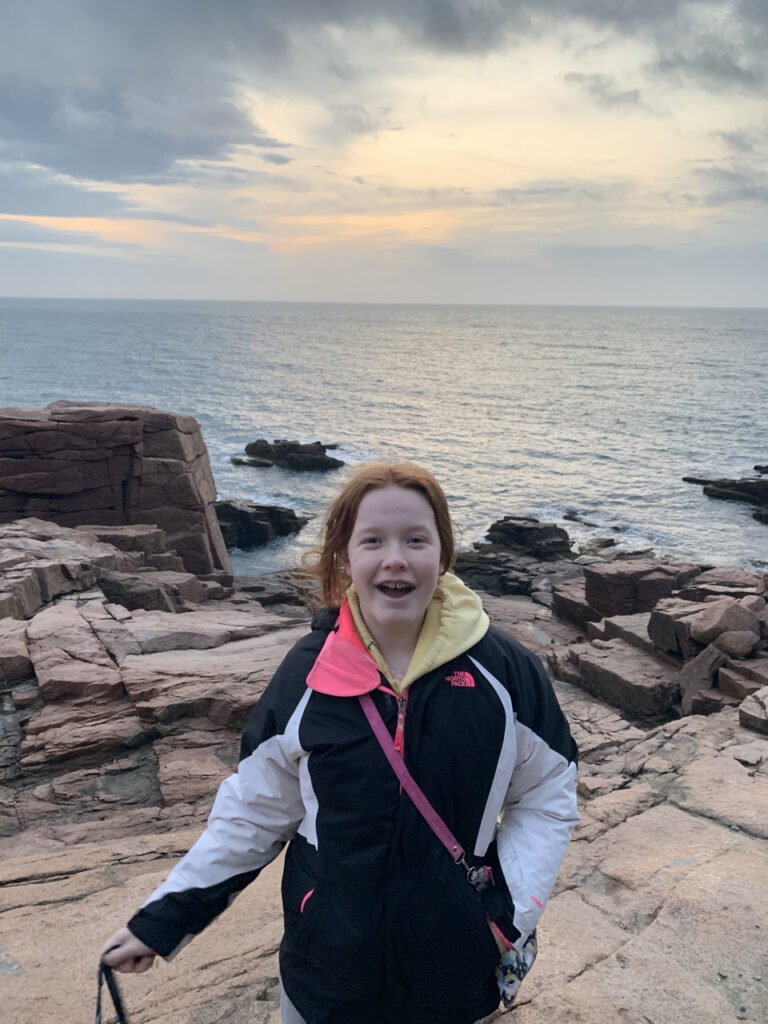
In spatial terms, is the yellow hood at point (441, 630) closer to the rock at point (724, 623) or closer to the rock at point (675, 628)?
the rock at point (724, 623)

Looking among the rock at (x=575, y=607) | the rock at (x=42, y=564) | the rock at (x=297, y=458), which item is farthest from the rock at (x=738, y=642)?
the rock at (x=297, y=458)

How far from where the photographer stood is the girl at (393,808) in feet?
7.42

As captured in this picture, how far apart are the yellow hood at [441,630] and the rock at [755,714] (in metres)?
6.45

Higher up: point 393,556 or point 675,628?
point 393,556

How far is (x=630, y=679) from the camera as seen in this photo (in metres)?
12.3

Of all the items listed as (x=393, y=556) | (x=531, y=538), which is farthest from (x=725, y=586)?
(x=531, y=538)

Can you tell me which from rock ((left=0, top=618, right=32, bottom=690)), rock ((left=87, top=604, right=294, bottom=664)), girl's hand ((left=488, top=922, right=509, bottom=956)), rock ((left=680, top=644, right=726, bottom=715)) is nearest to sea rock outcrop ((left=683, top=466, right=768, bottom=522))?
rock ((left=680, top=644, right=726, bottom=715))

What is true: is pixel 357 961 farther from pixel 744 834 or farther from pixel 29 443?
pixel 29 443

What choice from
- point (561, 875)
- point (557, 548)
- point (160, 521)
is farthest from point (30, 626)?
point (557, 548)

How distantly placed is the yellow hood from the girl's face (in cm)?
4

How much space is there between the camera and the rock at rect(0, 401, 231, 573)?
19.1 m

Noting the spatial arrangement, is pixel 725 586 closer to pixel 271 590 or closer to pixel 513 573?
pixel 271 590

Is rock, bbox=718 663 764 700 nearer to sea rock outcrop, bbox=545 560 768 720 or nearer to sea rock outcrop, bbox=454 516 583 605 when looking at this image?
sea rock outcrop, bbox=545 560 768 720

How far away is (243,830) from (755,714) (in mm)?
6928
